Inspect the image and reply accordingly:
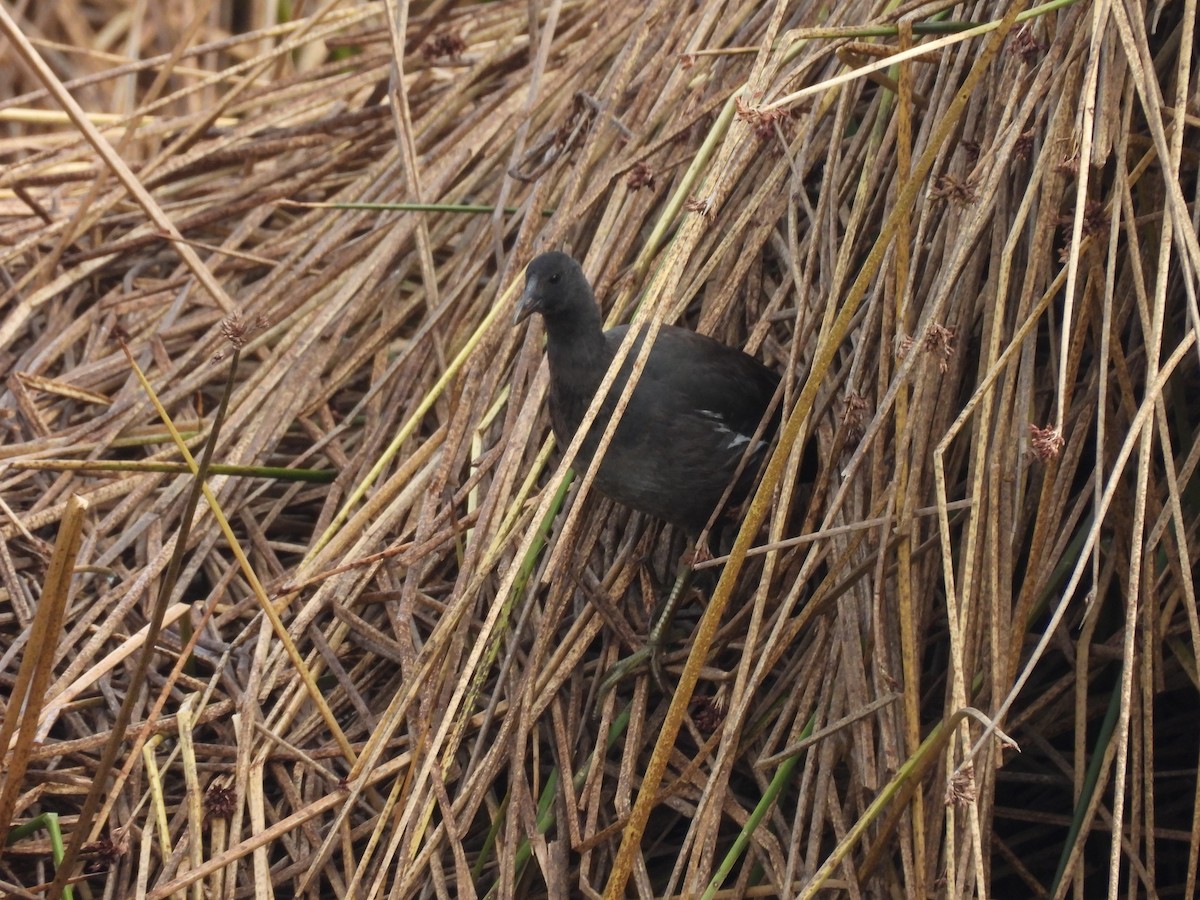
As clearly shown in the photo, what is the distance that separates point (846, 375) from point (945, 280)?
387mm

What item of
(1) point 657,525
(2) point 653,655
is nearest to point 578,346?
(1) point 657,525

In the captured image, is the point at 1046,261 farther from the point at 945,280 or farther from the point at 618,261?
the point at 618,261

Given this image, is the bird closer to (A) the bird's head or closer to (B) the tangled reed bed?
(A) the bird's head

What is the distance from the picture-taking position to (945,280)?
7.06ft

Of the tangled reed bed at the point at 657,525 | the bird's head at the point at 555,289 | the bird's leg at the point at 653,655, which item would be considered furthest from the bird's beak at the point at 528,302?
the bird's leg at the point at 653,655

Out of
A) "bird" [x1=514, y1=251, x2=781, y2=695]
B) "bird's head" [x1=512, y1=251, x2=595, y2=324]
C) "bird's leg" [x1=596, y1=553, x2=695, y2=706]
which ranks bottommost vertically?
"bird's leg" [x1=596, y1=553, x2=695, y2=706]

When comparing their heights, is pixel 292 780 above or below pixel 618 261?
below

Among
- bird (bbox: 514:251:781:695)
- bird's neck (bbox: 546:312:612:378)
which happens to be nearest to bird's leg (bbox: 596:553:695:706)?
bird (bbox: 514:251:781:695)

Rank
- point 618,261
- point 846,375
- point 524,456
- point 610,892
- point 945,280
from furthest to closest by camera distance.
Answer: point 618,261, point 524,456, point 846,375, point 945,280, point 610,892

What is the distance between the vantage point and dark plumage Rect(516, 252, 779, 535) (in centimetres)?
265

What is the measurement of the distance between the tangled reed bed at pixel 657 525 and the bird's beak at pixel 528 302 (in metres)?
0.21

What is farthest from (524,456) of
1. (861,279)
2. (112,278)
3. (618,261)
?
(112,278)

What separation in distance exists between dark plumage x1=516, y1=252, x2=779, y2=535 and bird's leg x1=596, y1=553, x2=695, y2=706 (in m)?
0.13

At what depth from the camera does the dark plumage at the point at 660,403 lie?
8.68 ft
